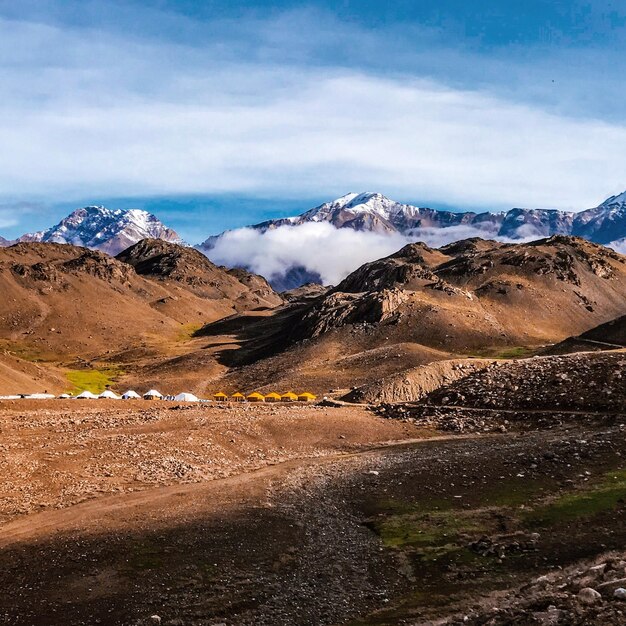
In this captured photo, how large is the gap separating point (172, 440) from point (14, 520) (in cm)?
1644

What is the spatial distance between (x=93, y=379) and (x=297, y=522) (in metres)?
127

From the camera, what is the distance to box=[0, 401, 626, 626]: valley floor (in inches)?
925

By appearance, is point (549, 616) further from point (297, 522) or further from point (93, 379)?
Answer: point (93, 379)

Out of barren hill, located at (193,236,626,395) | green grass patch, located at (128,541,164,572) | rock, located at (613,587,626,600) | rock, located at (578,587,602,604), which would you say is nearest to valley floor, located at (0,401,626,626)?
green grass patch, located at (128,541,164,572)

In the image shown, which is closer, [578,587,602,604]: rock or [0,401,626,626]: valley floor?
[578,587,602,604]: rock

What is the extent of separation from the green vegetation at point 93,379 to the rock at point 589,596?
373 ft

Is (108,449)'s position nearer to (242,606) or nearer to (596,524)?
(242,606)

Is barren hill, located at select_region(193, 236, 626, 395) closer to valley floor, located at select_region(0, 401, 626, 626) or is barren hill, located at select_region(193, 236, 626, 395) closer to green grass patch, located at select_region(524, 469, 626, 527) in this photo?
valley floor, located at select_region(0, 401, 626, 626)

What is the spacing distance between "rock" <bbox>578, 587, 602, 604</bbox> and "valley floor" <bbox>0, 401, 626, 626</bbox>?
0.25 m

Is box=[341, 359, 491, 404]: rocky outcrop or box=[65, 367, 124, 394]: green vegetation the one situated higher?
box=[341, 359, 491, 404]: rocky outcrop

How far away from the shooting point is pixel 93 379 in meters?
150

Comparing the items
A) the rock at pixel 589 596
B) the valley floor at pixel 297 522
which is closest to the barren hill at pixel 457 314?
the valley floor at pixel 297 522

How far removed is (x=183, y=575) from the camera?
26484 mm

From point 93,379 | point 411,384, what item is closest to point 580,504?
point 411,384
